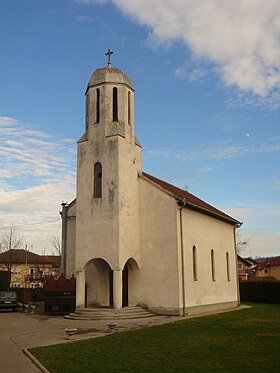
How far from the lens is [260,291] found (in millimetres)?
37781

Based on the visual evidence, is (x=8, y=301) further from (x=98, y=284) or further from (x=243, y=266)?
(x=243, y=266)

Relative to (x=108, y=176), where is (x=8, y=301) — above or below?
below

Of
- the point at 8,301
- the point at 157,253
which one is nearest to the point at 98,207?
the point at 157,253

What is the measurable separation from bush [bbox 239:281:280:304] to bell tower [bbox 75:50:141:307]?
18.2 m

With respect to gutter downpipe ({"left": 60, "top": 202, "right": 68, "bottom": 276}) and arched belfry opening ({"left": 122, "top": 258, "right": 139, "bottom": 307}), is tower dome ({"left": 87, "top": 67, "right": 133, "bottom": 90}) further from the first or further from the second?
arched belfry opening ({"left": 122, "top": 258, "right": 139, "bottom": 307})

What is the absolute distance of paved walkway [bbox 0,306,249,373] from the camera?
10672mm

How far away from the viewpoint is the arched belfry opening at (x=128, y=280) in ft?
77.9

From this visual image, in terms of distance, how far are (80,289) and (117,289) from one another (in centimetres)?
251

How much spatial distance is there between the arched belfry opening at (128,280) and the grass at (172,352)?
7697 millimetres

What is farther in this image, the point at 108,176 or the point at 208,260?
the point at 208,260

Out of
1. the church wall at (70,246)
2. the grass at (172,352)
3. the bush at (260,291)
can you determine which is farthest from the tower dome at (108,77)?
the bush at (260,291)

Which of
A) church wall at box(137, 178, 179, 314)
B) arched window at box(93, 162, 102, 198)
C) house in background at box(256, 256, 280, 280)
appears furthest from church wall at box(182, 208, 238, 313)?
house in background at box(256, 256, 280, 280)

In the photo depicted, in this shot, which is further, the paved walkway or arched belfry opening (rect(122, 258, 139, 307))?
arched belfry opening (rect(122, 258, 139, 307))

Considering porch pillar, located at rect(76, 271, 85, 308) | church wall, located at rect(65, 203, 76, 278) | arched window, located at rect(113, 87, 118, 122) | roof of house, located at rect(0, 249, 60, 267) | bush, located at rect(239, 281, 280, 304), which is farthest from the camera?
roof of house, located at rect(0, 249, 60, 267)
